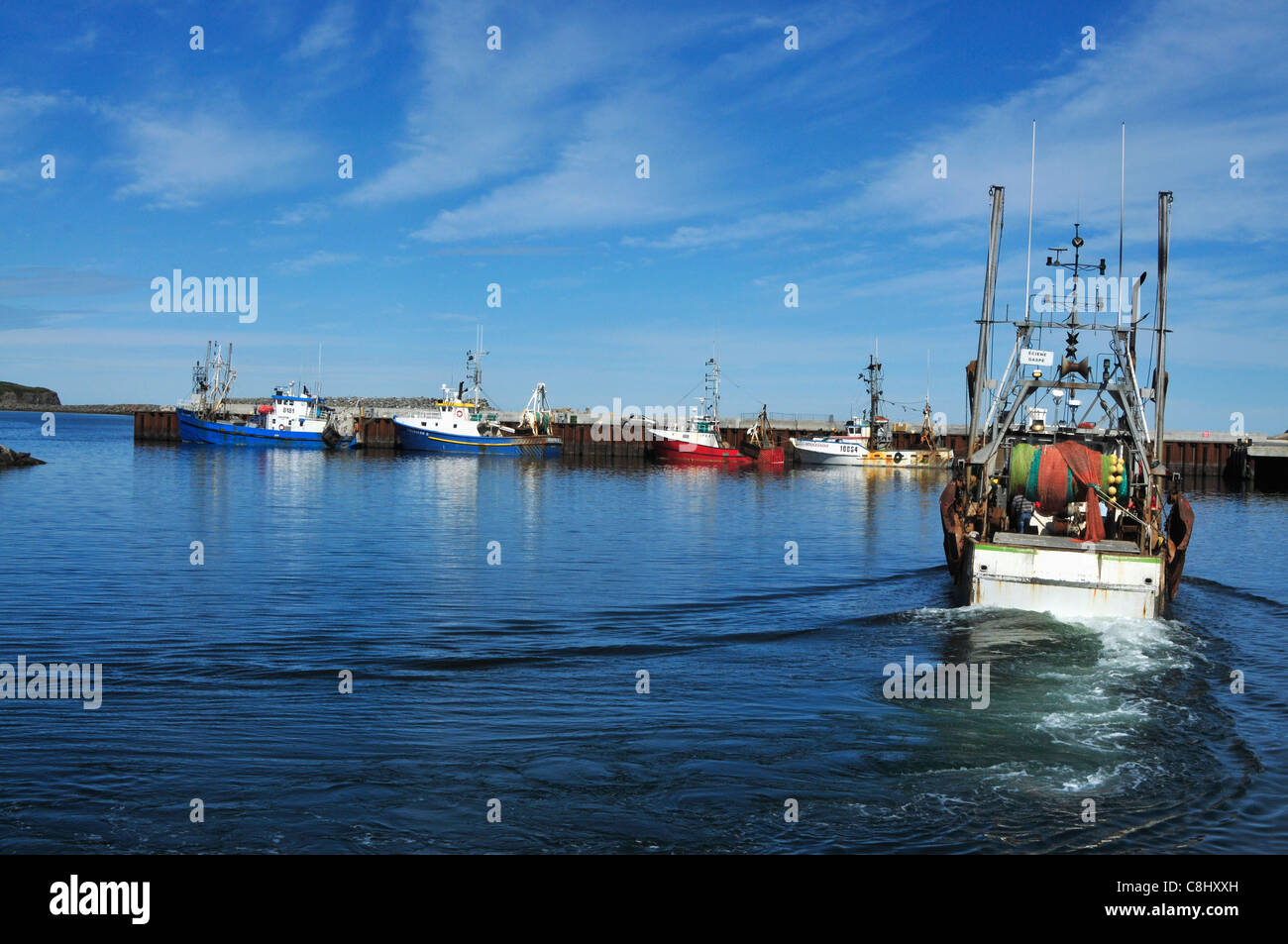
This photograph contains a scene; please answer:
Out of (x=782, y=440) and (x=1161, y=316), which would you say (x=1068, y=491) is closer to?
(x=1161, y=316)

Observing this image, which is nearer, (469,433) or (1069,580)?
(1069,580)

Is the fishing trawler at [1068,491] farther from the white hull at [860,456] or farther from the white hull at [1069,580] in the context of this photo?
the white hull at [860,456]

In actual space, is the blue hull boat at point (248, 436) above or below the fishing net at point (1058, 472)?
above

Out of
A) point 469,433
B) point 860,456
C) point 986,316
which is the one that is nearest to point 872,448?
point 860,456

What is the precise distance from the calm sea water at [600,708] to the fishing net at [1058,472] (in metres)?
3.06

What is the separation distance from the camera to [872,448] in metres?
103

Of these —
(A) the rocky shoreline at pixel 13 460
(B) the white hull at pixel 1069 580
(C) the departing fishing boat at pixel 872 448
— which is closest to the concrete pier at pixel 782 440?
(C) the departing fishing boat at pixel 872 448


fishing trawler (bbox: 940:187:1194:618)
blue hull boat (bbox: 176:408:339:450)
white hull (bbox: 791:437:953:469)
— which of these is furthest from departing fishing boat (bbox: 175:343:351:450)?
fishing trawler (bbox: 940:187:1194:618)

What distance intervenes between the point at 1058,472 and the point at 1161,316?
4.71 m

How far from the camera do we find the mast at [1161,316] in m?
21.2

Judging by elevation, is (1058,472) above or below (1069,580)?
above

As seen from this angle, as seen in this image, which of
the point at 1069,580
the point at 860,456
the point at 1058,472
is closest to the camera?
the point at 1069,580

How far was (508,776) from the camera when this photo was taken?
9.59 metres
